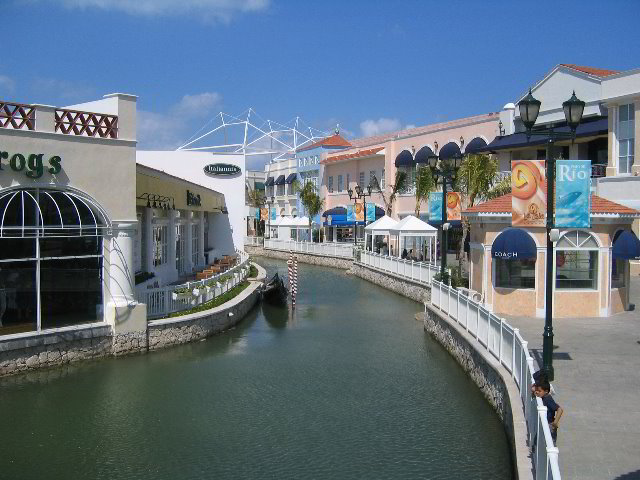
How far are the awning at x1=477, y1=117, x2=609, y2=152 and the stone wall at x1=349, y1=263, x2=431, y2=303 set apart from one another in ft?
27.0

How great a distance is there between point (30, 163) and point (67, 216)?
64.3 inches

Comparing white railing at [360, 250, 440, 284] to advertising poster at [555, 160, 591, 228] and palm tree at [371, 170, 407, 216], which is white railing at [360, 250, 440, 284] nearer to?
palm tree at [371, 170, 407, 216]

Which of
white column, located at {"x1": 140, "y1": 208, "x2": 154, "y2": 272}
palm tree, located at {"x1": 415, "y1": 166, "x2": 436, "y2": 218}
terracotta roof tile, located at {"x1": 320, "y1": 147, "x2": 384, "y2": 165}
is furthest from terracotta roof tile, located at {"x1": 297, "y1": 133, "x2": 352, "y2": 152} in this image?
white column, located at {"x1": 140, "y1": 208, "x2": 154, "y2": 272}

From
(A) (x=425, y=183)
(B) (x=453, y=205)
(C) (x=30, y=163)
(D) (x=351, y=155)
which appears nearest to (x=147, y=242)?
(C) (x=30, y=163)

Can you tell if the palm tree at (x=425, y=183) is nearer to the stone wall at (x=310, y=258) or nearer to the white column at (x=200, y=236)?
the stone wall at (x=310, y=258)

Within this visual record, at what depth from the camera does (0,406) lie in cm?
1358

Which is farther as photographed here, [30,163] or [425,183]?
[425,183]

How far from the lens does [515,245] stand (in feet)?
64.6

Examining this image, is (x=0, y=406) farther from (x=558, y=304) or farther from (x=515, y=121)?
(x=515, y=121)

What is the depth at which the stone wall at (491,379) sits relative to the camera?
9.37 metres

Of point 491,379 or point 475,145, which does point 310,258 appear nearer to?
point 475,145

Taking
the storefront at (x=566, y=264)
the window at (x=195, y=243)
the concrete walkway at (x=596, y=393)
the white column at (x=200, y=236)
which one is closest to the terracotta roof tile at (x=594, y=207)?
the storefront at (x=566, y=264)

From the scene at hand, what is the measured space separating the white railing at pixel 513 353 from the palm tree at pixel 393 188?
1062 inches

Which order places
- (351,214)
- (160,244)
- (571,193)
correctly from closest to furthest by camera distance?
(571,193), (160,244), (351,214)
